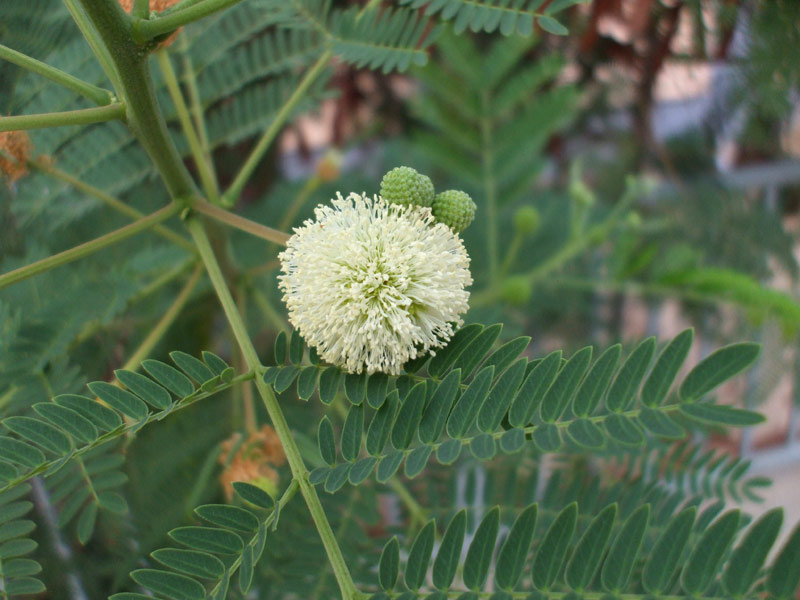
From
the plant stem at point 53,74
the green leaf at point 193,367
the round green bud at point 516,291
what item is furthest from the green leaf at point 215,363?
the round green bud at point 516,291

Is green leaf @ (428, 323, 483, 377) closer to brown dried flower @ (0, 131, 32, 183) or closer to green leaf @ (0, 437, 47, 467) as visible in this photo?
green leaf @ (0, 437, 47, 467)

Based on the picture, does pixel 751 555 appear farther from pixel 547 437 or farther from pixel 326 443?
pixel 326 443

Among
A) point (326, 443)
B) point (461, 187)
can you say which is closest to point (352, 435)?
point (326, 443)

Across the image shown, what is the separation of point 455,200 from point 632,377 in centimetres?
18

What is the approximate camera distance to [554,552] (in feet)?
1.26

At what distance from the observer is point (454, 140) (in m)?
0.98

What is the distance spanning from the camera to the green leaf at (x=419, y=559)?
402 millimetres

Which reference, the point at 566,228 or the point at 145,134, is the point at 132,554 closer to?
the point at 145,134

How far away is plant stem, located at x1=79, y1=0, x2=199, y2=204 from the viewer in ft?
1.33

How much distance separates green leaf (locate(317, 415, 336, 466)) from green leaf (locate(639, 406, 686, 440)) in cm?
21

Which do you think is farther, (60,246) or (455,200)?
(60,246)

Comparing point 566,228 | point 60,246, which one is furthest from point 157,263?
point 566,228

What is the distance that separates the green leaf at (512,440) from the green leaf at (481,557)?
4 centimetres

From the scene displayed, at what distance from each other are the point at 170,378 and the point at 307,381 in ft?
0.32
